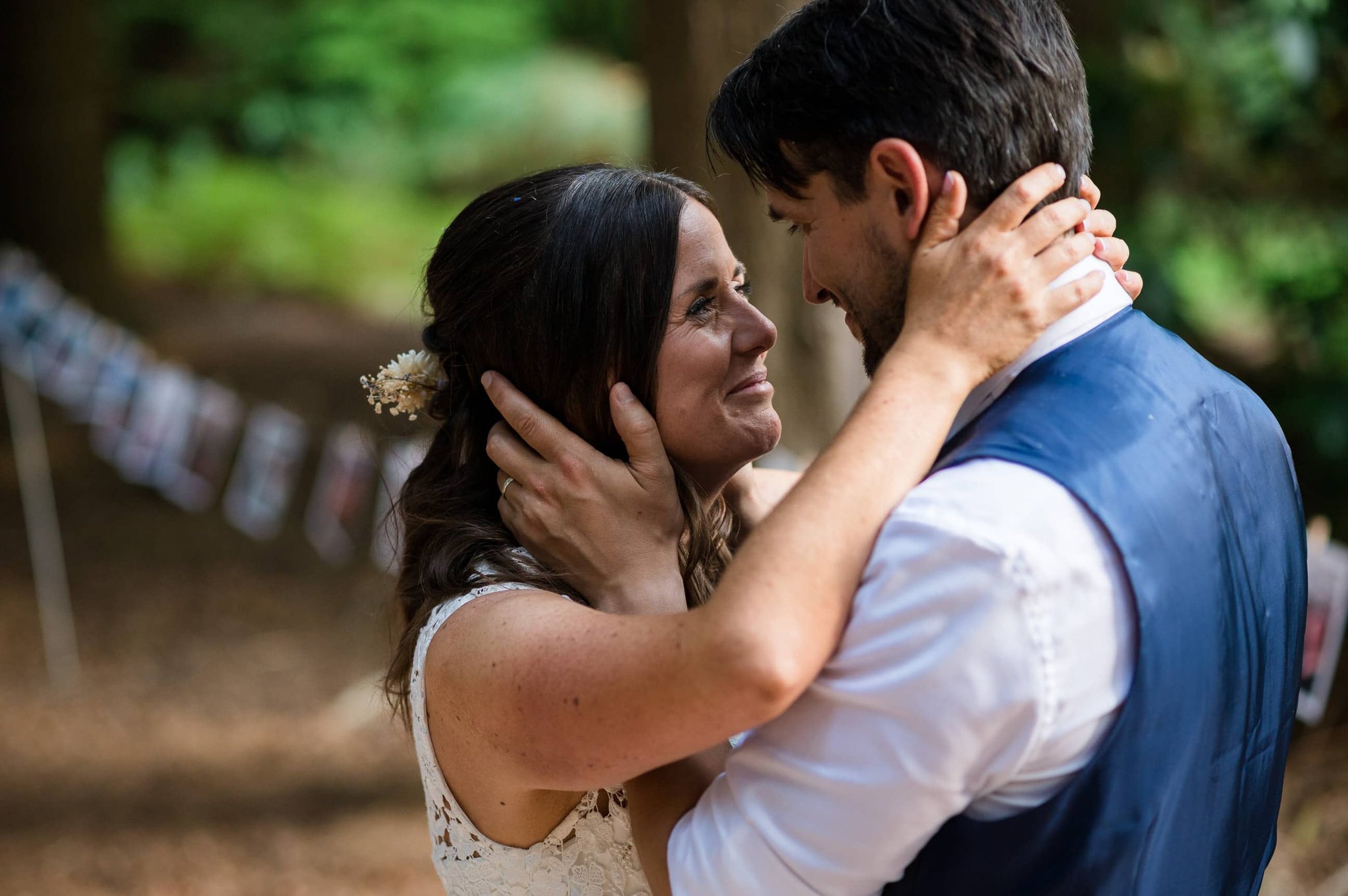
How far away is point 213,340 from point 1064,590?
9.72 meters

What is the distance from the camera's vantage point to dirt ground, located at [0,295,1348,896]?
4.36 metres

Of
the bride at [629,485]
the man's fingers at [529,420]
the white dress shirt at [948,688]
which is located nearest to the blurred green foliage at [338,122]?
the bride at [629,485]

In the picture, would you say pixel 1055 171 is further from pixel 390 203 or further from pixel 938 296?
pixel 390 203

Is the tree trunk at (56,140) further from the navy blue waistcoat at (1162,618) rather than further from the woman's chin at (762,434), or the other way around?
the navy blue waistcoat at (1162,618)

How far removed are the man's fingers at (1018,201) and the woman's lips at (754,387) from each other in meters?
0.64

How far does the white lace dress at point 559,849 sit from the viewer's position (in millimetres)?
1819

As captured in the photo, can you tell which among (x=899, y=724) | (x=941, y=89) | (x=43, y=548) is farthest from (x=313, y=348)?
(x=899, y=724)

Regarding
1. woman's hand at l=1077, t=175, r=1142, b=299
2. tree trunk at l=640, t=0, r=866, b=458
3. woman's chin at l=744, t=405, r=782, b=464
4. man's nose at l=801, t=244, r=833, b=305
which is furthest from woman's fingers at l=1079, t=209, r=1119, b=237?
tree trunk at l=640, t=0, r=866, b=458

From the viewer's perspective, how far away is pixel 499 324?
1991 millimetres

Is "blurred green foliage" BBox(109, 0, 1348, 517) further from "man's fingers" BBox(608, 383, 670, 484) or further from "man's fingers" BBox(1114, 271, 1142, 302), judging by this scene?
"man's fingers" BBox(1114, 271, 1142, 302)

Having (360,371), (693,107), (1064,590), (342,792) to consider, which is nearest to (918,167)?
(1064,590)

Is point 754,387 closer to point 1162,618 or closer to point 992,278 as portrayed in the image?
point 992,278

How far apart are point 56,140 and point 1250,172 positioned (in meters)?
7.97

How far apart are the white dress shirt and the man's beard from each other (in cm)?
32
